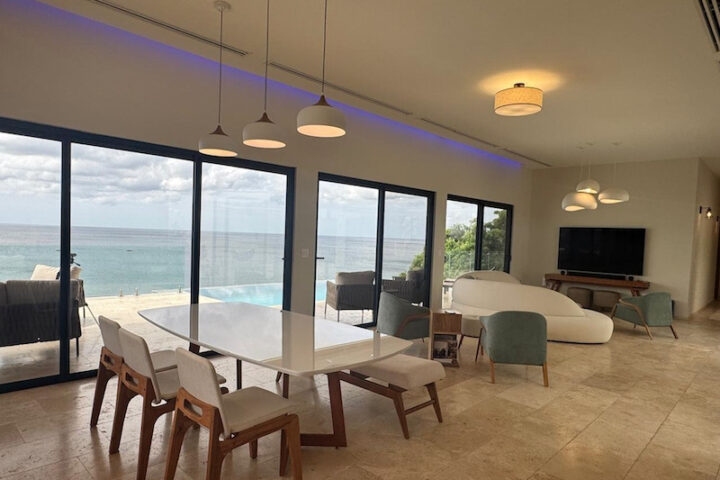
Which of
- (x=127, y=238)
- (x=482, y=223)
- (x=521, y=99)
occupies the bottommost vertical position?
A: (x=127, y=238)

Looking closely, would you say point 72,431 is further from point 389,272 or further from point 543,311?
point 543,311

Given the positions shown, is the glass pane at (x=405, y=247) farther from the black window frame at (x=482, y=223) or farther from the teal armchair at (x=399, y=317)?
the teal armchair at (x=399, y=317)

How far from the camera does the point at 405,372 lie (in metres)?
3.02

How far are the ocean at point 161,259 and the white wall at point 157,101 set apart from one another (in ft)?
1.24

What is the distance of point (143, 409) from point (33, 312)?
211cm

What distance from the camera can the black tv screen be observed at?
852cm

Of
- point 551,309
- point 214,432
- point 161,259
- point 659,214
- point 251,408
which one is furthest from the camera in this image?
point 659,214

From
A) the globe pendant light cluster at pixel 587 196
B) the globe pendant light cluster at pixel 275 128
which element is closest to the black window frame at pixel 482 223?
the globe pendant light cluster at pixel 587 196

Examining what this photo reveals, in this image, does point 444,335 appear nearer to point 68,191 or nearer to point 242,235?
point 242,235

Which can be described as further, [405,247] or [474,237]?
[474,237]

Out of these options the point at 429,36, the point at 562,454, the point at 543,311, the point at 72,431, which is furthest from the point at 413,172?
the point at 72,431

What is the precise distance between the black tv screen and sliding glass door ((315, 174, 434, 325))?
12.8 feet

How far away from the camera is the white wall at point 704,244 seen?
8258 mm

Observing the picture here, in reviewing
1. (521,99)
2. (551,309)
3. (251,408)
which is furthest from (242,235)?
(551,309)
